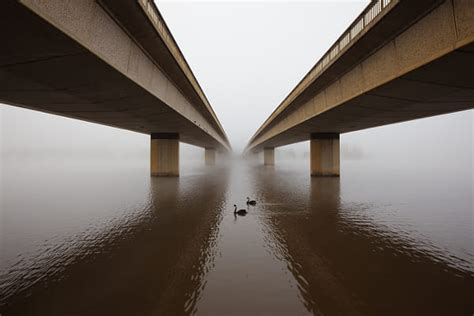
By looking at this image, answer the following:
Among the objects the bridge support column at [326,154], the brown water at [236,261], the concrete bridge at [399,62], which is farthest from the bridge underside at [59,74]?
the bridge support column at [326,154]

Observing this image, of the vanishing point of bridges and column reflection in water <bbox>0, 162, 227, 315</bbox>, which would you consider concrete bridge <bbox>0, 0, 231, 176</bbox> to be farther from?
column reflection in water <bbox>0, 162, 227, 315</bbox>

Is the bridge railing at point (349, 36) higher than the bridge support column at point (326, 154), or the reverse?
the bridge railing at point (349, 36)

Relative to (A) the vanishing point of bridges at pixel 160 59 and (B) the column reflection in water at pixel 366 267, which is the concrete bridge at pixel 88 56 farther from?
(B) the column reflection in water at pixel 366 267

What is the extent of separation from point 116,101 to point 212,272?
1151 centimetres

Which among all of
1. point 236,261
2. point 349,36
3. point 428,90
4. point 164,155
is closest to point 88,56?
point 236,261

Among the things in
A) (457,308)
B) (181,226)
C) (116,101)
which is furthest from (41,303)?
(116,101)

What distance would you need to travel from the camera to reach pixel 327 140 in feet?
99.0

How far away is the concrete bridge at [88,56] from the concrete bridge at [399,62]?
8093 mm

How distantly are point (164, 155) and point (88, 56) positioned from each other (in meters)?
24.3

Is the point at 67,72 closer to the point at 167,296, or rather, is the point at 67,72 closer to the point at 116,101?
the point at 116,101

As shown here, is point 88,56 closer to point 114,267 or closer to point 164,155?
point 114,267

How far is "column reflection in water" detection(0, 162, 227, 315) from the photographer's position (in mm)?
4773

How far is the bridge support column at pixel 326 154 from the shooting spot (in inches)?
1176

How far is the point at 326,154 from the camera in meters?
30.1
